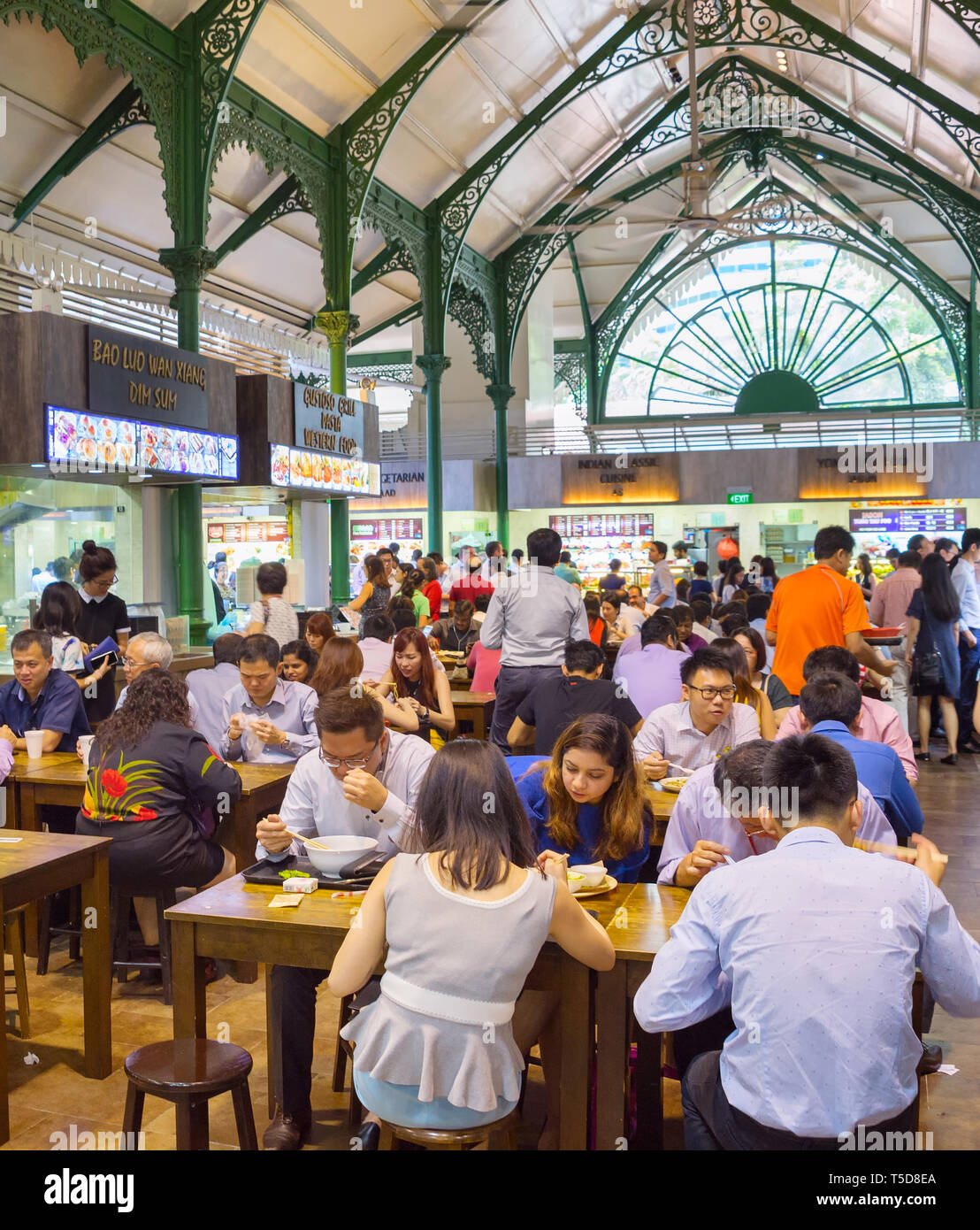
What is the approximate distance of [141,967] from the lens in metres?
4.34

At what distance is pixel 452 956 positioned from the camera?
88.8 inches

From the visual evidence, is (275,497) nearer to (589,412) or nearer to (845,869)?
(845,869)

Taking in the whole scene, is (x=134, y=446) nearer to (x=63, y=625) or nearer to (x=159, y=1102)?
(x=63, y=625)

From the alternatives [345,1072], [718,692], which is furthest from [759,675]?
[345,1072]

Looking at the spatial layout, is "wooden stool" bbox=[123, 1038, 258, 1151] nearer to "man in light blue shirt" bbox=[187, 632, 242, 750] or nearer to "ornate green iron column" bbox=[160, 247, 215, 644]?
"man in light blue shirt" bbox=[187, 632, 242, 750]

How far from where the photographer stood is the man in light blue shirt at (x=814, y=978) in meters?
2.03

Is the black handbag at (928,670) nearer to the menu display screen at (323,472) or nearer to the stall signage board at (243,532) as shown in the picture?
the menu display screen at (323,472)

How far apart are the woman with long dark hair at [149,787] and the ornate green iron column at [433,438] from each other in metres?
11.1

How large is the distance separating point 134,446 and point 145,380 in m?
0.54

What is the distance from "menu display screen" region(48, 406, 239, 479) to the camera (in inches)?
302

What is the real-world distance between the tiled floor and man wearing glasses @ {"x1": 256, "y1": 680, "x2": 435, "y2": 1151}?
228 millimetres

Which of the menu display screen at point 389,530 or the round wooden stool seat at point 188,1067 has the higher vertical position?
the menu display screen at point 389,530

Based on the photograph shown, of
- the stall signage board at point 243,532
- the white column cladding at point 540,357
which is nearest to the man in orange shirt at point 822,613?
the stall signage board at point 243,532

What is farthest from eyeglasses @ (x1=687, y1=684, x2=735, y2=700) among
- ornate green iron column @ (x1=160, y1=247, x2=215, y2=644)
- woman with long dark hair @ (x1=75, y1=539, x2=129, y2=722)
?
ornate green iron column @ (x1=160, y1=247, x2=215, y2=644)
